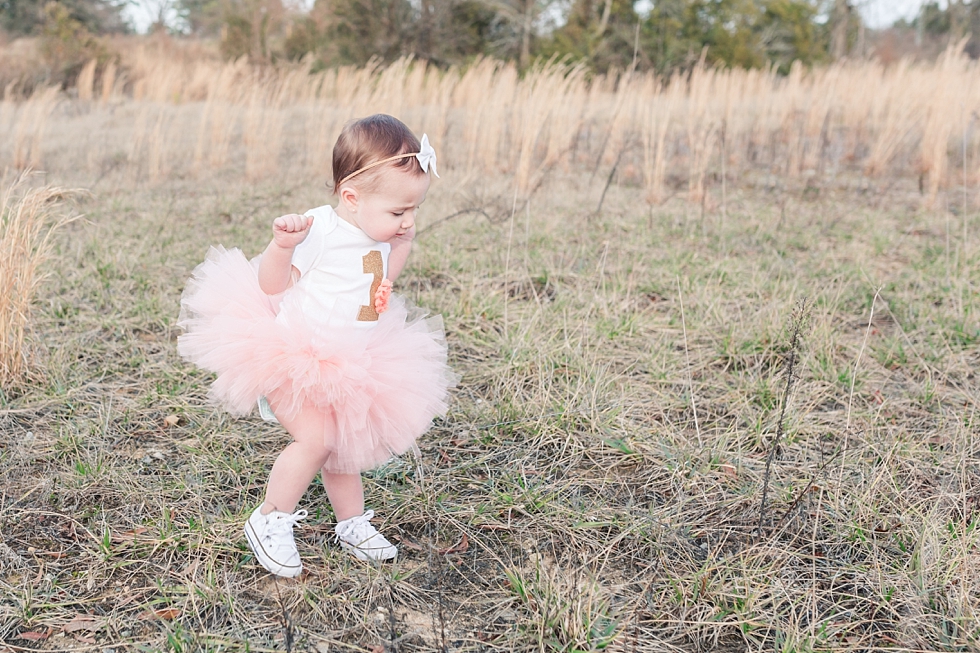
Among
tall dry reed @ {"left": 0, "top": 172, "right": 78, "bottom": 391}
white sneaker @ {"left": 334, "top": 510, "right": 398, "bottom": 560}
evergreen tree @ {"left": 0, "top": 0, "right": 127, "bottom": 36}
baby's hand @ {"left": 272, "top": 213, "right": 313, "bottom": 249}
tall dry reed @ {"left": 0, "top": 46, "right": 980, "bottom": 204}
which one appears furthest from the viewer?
evergreen tree @ {"left": 0, "top": 0, "right": 127, "bottom": 36}

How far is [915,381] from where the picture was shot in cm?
281

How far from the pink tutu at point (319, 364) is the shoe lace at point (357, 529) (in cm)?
17

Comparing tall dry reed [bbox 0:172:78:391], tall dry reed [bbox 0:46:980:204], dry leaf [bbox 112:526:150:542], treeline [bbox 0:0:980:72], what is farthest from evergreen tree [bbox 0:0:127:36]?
dry leaf [bbox 112:526:150:542]

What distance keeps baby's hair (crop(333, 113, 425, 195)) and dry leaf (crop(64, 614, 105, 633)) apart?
1.10 metres

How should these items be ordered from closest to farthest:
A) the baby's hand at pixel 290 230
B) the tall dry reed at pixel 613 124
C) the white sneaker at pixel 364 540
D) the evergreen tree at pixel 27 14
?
the baby's hand at pixel 290 230 < the white sneaker at pixel 364 540 < the tall dry reed at pixel 613 124 < the evergreen tree at pixel 27 14

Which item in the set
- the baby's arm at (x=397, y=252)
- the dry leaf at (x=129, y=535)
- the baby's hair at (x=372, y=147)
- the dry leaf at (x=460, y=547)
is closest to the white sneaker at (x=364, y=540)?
the dry leaf at (x=460, y=547)

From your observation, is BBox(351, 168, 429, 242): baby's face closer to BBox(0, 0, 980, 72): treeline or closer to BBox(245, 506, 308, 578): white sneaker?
BBox(245, 506, 308, 578): white sneaker

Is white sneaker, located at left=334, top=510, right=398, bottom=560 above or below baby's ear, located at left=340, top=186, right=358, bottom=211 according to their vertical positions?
below

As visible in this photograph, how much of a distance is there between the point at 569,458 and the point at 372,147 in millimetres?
1187

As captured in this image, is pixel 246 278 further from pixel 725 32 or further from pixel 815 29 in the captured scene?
pixel 815 29

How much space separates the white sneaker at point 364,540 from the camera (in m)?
1.83

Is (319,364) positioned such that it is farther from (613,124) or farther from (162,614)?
(613,124)

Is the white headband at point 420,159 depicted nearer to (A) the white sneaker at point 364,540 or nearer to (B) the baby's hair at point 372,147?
(B) the baby's hair at point 372,147

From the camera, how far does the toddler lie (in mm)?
1579
